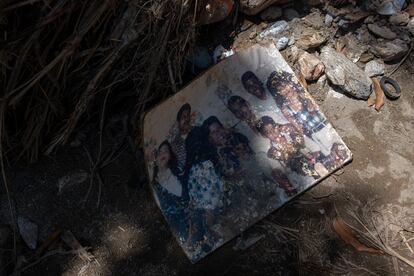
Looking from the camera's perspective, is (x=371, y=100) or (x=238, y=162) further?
(x=371, y=100)

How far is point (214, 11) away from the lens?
6.89ft

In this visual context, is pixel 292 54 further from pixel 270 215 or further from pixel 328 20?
pixel 270 215

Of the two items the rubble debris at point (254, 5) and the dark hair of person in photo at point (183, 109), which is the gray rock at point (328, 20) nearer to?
the rubble debris at point (254, 5)

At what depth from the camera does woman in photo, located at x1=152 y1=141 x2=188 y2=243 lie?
1958 mm

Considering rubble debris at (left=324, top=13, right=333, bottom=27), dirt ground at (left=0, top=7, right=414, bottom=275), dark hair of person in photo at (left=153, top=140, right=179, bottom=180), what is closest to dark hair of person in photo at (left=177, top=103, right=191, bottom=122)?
dark hair of person in photo at (left=153, top=140, right=179, bottom=180)

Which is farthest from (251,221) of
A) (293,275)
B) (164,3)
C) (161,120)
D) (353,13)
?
(353,13)

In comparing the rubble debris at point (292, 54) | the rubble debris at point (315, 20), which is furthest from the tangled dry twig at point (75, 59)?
the rubble debris at point (315, 20)

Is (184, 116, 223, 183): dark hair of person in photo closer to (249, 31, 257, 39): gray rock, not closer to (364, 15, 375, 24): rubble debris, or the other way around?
(249, 31, 257, 39): gray rock

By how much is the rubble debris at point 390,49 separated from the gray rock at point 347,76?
126 mm

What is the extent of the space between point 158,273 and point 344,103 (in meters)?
1.01

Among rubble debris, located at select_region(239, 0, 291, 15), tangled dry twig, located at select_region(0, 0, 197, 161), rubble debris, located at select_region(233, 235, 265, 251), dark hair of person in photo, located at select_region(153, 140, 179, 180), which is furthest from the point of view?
rubble debris, located at select_region(239, 0, 291, 15)

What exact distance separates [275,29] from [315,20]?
18 cm

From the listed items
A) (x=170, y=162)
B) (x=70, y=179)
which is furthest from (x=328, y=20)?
(x=70, y=179)

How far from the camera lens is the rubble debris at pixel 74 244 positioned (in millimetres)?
1975
